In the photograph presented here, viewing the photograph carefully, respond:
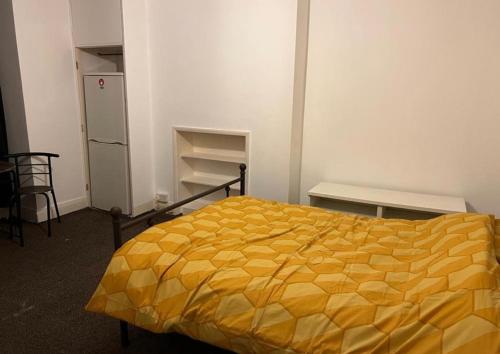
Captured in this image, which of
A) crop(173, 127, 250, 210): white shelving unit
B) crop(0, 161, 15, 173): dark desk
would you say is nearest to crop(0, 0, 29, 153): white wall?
crop(0, 161, 15, 173): dark desk

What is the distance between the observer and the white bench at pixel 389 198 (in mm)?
2713

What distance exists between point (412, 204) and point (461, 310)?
1.59 meters

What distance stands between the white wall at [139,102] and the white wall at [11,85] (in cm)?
107

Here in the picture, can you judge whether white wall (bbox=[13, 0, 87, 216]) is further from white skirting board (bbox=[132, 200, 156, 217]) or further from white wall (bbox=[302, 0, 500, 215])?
white wall (bbox=[302, 0, 500, 215])

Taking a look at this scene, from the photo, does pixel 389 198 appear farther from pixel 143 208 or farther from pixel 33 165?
pixel 33 165

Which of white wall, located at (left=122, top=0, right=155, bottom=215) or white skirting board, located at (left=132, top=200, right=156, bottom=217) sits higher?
white wall, located at (left=122, top=0, right=155, bottom=215)

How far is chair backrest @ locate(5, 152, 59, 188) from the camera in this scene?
3.77 meters

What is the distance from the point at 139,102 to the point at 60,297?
2.23m

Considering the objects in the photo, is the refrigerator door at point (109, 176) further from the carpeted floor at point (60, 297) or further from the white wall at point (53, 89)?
the carpeted floor at point (60, 297)

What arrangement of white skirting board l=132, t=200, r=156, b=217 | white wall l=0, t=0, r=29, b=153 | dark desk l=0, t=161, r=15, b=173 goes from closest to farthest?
dark desk l=0, t=161, r=15, b=173 → white wall l=0, t=0, r=29, b=153 → white skirting board l=132, t=200, r=156, b=217

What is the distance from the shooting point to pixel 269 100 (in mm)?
3471

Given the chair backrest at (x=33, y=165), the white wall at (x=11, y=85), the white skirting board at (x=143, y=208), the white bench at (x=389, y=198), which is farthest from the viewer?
the white skirting board at (x=143, y=208)

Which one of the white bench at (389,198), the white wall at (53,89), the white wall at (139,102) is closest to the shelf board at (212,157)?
the white wall at (139,102)

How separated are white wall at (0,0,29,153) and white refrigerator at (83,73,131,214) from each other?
675mm
